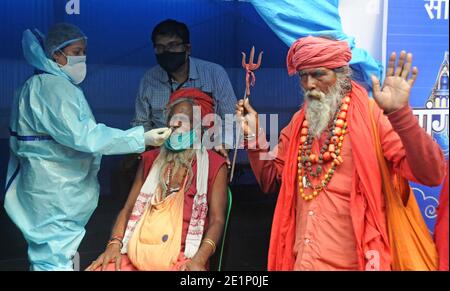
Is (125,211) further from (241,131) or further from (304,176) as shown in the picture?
(304,176)

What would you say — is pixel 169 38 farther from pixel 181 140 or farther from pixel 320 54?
pixel 320 54

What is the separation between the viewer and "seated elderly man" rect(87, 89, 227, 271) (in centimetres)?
377

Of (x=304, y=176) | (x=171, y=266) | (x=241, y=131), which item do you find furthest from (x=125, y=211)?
(x=304, y=176)

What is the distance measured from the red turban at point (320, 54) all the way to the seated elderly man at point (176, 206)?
0.87m

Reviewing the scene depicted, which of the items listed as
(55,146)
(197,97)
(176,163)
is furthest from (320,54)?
(55,146)

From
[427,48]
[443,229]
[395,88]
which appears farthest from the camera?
[427,48]

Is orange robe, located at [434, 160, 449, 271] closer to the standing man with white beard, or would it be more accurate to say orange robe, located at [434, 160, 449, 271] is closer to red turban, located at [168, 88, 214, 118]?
the standing man with white beard

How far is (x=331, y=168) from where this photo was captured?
3.36 m

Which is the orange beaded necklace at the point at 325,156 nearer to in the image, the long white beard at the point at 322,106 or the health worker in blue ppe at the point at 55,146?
the long white beard at the point at 322,106

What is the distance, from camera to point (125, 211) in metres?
4.01

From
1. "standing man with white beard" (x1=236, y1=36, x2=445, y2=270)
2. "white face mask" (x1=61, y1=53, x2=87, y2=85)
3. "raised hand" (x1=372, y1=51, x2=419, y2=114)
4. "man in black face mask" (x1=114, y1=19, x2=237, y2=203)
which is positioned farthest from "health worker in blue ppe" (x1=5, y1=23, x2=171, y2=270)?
"raised hand" (x1=372, y1=51, x2=419, y2=114)

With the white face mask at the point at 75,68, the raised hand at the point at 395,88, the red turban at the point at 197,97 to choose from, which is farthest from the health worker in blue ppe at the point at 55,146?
the raised hand at the point at 395,88

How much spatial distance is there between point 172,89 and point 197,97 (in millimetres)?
438

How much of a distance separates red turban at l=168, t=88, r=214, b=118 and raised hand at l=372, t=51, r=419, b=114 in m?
1.34
